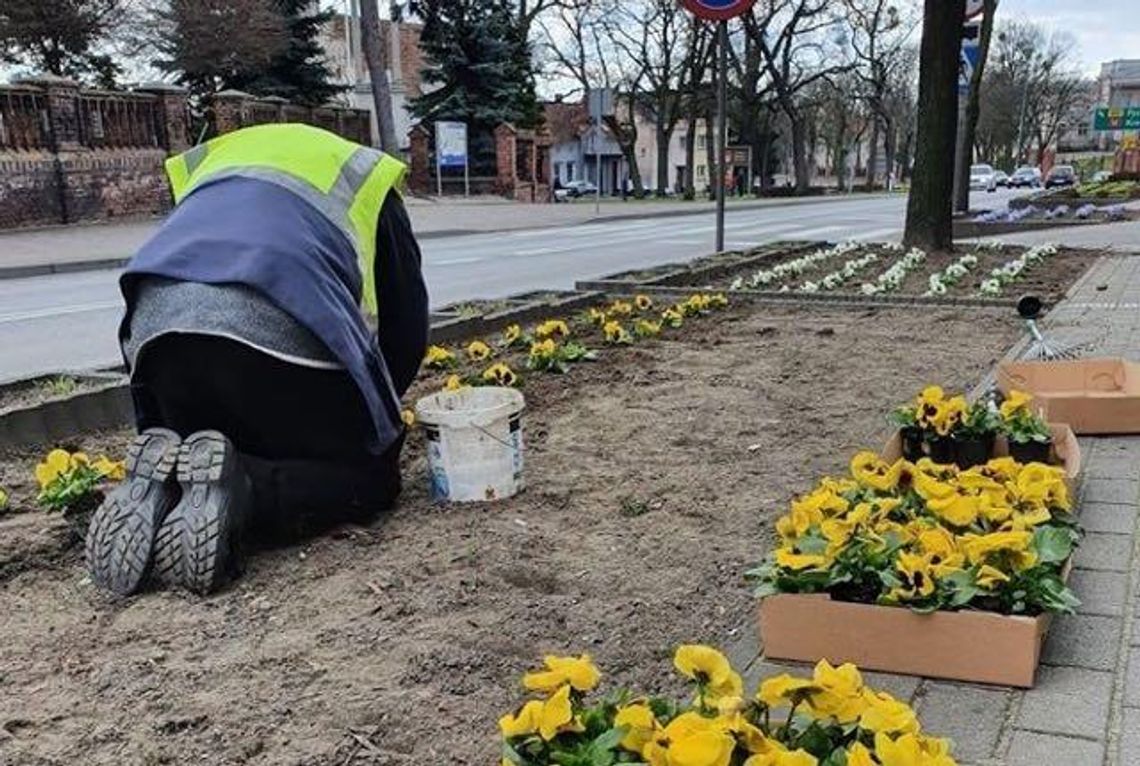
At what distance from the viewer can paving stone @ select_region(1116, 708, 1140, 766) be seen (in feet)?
7.16

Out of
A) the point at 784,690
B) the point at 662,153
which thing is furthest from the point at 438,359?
the point at 662,153

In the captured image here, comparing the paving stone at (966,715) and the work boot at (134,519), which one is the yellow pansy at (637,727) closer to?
the paving stone at (966,715)

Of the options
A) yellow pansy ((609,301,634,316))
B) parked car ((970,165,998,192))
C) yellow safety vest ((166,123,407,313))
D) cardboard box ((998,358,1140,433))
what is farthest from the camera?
parked car ((970,165,998,192))

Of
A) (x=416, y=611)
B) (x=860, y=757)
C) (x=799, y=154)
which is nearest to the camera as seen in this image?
(x=860, y=757)

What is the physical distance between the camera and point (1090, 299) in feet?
29.8

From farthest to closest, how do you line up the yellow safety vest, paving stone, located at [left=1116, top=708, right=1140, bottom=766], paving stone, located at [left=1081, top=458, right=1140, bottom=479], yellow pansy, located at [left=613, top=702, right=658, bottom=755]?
1. paving stone, located at [left=1081, top=458, right=1140, bottom=479]
2. the yellow safety vest
3. paving stone, located at [left=1116, top=708, right=1140, bottom=766]
4. yellow pansy, located at [left=613, top=702, right=658, bottom=755]

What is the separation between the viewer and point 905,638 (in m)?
2.58

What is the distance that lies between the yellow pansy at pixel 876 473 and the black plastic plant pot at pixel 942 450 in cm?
49

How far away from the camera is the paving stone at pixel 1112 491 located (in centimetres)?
377

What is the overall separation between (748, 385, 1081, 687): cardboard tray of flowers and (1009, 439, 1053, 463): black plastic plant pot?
844 mm

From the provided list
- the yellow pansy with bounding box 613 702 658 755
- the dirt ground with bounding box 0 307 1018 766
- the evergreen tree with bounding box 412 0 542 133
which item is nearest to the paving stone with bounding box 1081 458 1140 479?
the dirt ground with bounding box 0 307 1018 766

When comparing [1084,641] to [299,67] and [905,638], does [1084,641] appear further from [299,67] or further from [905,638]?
[299,67]

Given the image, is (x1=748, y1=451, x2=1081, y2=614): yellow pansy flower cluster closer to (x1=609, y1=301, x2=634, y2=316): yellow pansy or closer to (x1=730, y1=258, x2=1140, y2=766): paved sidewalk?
(x1=730, y1=258, x2=1140, y2=766): paved sidewalk

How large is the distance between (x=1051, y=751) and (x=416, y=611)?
1672 millimetres
